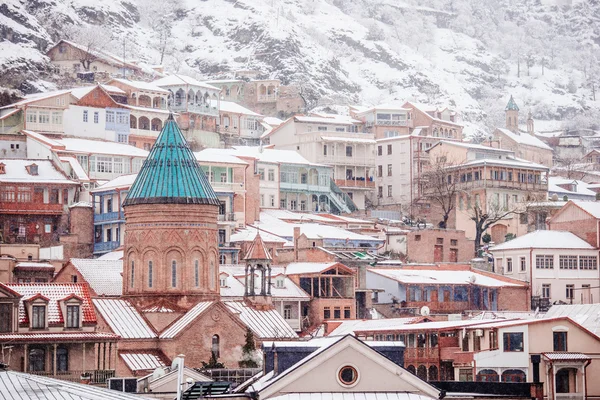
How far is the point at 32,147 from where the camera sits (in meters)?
122

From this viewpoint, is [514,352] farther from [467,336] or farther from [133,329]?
[133,329]

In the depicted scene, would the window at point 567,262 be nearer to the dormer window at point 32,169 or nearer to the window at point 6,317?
the dormer window at point 32,169

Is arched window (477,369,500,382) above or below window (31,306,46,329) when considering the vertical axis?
below

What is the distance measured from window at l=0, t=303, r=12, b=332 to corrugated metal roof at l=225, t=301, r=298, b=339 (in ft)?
41.4

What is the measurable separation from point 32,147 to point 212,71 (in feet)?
249

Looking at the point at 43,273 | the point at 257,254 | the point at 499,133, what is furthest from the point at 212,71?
the point at 257,254

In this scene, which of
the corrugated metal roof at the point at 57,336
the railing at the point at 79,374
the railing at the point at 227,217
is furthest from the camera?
the railing at the point at 227,217

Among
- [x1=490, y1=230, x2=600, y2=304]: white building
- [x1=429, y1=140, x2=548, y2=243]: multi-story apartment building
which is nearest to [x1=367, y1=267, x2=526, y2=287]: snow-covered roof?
[x1=490, y1=230, x2=600, y2=304]: white building

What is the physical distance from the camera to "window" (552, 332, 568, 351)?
2940 inches

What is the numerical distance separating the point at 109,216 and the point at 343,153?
33526 mm

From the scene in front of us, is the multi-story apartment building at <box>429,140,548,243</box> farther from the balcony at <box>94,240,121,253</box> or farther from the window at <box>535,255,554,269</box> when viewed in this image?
the balcony at <box>94,240,121,253</box>

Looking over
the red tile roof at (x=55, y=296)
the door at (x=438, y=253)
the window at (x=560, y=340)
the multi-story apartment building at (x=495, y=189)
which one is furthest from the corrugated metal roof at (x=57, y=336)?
the multi-story apartment building at (x=495, y=189)

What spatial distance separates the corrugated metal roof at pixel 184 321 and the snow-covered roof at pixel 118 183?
29474 millimetres

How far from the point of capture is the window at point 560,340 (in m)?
74.7
